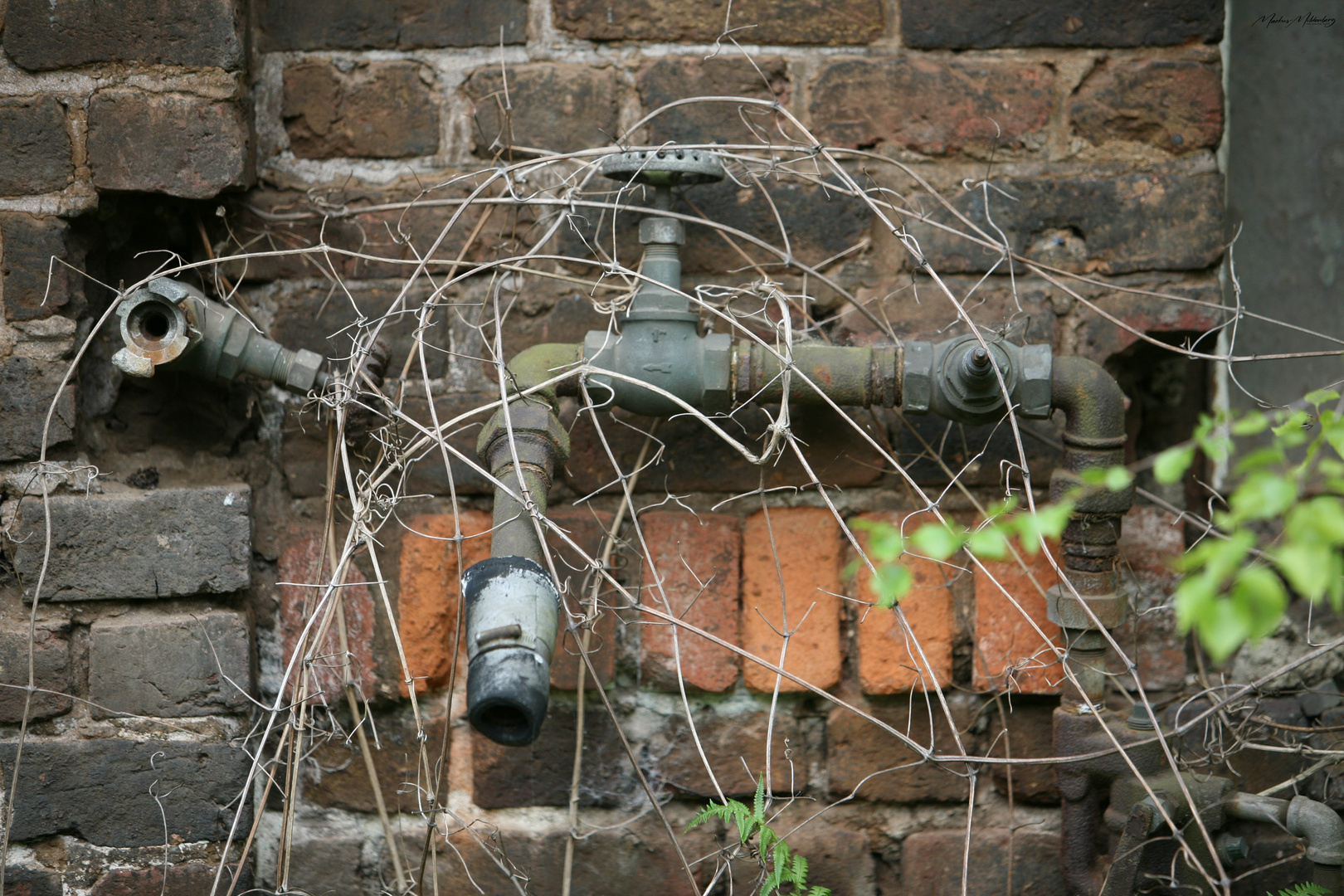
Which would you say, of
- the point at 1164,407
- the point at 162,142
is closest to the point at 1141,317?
the point at 1164,407

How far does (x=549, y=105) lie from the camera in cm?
150

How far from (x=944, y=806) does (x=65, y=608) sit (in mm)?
1331

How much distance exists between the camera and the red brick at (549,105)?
1.50m

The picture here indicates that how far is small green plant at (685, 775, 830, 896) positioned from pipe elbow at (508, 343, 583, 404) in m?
0.59

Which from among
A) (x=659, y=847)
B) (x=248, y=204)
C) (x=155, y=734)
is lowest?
(x=659, y=847)

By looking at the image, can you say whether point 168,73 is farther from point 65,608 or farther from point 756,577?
point 756,577

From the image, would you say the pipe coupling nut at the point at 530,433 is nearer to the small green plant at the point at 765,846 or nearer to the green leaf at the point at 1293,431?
the small green plant at the point at 765,846

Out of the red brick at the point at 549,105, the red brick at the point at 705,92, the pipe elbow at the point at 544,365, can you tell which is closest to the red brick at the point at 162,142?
the red brick at the point at 549,105

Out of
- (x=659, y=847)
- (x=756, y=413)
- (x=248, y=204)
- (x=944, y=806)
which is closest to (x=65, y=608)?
(x=248, y=204)

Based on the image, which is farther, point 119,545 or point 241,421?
point 241,421

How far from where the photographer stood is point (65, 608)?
143 centimetres

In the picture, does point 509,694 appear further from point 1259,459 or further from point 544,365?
point 1259,459

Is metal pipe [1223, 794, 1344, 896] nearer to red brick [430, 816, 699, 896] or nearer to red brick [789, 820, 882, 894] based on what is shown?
red brick [789, 820, 882, 894]

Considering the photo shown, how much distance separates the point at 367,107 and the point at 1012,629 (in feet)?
4.11
